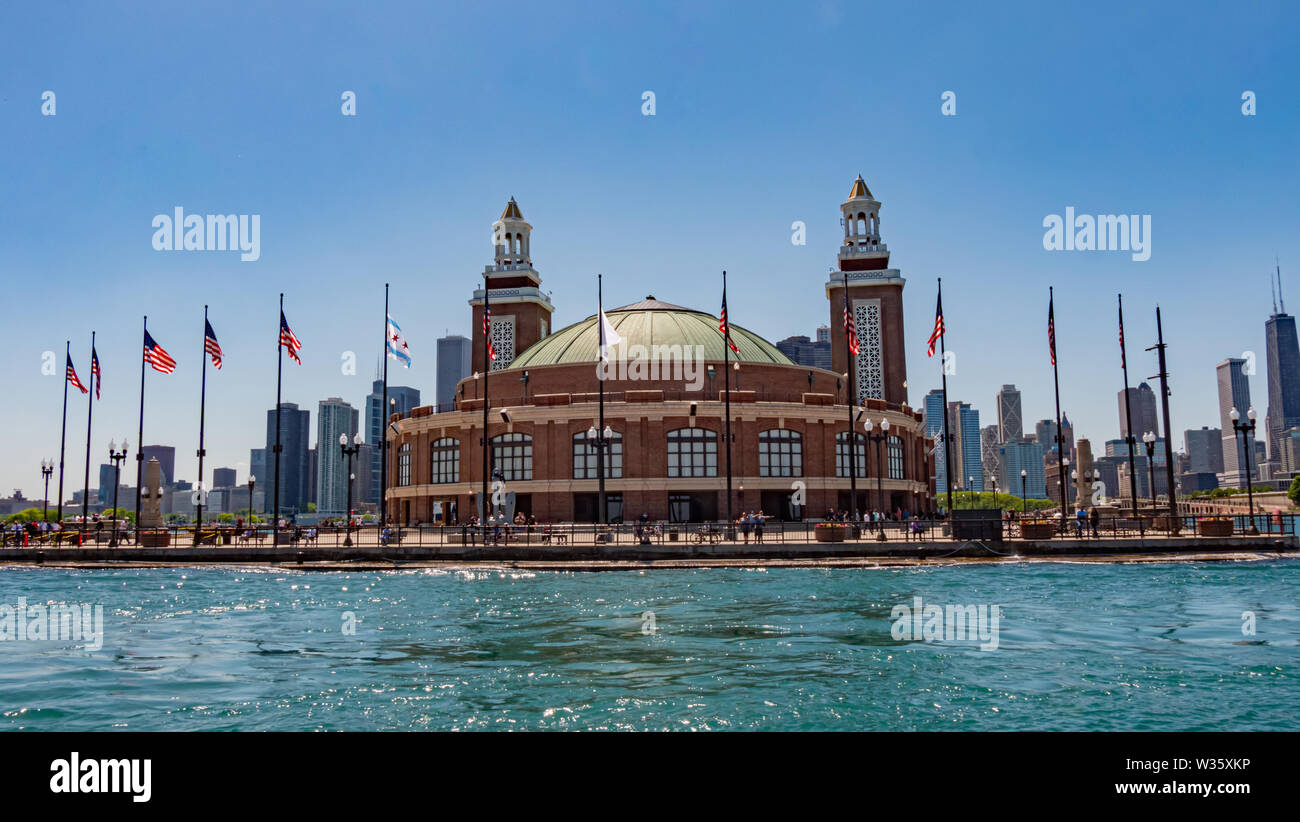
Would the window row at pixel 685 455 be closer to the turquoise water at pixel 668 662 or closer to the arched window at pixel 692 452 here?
the arched window at pixel 692 452

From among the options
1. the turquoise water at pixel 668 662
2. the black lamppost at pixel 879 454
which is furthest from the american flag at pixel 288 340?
the black lamppost at pixel 879 454

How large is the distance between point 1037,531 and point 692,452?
23750 millimetres

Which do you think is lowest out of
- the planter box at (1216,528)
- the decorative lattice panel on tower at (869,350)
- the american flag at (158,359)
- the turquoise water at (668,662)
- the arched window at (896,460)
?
the turquoise water at (668,662)

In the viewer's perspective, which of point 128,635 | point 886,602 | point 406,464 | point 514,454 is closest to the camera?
point 128,635

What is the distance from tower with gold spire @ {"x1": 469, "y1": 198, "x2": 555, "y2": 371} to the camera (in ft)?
282

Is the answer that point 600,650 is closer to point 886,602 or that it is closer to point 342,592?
point 886,602

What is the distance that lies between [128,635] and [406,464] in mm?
50392

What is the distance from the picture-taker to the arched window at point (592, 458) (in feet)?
198

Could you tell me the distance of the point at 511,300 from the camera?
282 ft

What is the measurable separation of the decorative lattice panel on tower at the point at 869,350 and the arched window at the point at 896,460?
880 cm

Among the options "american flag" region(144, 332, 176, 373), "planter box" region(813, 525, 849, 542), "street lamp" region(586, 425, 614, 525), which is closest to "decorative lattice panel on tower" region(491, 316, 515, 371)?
"street lamp" region(586, 425, 614, 525)

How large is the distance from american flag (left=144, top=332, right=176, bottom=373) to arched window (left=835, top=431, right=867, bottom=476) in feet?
135

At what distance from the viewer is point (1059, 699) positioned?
44.2 feet
